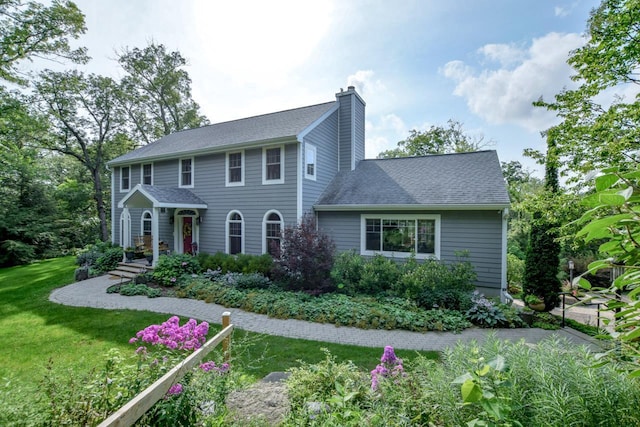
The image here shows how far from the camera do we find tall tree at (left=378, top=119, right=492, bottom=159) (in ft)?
78.0

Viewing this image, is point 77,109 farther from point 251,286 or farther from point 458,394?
point 458,394

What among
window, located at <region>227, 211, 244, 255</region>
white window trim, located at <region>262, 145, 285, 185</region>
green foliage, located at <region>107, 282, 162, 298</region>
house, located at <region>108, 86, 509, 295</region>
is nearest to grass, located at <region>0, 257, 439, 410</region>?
green foliage, located at <region>107, 282, 162, 298</region>

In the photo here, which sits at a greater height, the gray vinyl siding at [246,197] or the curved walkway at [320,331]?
the gray vinyl siding at [246,197]

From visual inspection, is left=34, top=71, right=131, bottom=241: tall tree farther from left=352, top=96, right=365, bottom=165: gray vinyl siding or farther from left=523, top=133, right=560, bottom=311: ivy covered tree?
left=523, top=133, right=560, bottom=311: ivy covered tree

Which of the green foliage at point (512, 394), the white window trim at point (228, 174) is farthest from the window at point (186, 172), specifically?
the green foliage at point (512, 394)

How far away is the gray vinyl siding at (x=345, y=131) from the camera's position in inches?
516

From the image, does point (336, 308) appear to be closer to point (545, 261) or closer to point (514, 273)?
point (545, 261)

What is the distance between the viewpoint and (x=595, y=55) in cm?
536

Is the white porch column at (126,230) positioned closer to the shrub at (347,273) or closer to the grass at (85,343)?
the grass at (85,343)

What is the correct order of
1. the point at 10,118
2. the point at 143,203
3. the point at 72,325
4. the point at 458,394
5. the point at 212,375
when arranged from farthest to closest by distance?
the point at 143,203 < the point at 10,118 < the point at 72,325 < the point at 212,375 < the point at 458,394

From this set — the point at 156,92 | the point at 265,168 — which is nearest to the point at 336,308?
the point at 265,168

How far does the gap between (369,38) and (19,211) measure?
23.7 meters

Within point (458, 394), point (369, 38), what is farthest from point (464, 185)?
point (458, 394)

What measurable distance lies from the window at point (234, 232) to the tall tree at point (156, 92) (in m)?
17.4
